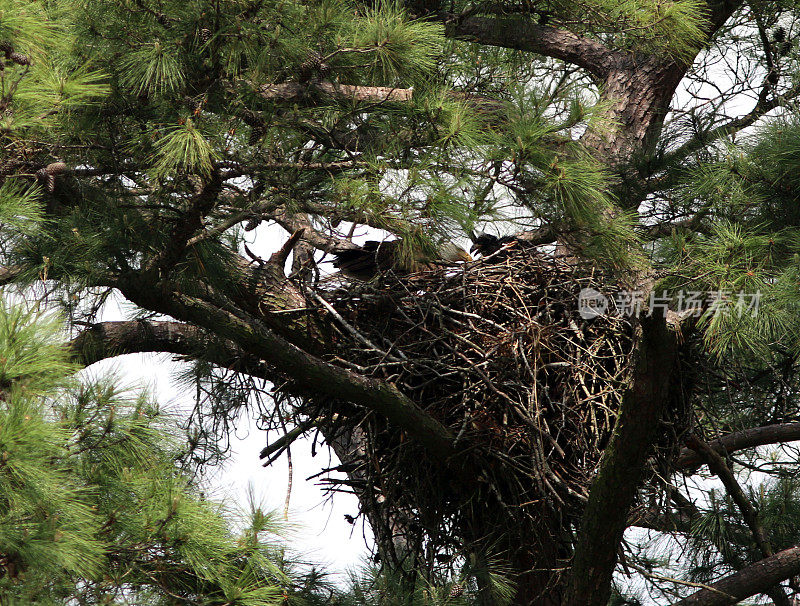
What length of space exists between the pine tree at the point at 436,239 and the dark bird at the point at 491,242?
40 millimetres

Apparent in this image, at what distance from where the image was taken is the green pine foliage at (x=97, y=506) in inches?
81.6

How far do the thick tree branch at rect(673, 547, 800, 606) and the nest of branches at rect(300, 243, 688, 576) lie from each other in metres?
0.58

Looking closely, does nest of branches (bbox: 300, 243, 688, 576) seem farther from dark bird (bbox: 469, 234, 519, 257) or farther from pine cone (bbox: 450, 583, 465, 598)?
pine cone (bbox: 450, 583, 465, 598)

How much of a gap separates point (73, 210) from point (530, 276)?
61.6 inches

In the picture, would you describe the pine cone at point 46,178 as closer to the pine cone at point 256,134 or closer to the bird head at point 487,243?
the pine cone at point 256,134

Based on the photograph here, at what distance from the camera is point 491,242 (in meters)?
3.73

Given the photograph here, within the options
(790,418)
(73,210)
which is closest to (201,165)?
(73,210)

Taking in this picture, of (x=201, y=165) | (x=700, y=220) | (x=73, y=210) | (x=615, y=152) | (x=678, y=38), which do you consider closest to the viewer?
(x=201, y=165)

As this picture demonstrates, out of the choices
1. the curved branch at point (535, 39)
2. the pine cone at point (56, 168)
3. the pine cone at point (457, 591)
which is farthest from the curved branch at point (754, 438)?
the pine cone at point (56, 168)

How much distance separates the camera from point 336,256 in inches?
147

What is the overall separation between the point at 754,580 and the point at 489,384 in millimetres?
1175

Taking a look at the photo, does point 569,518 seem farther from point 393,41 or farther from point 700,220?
point 393,41

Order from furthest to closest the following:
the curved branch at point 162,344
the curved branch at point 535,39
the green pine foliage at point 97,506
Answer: the curved branch at point 535,39
the curved branch at point 162,344
the green pine foliage at point 97,506

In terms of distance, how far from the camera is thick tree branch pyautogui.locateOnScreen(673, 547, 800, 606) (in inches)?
137
